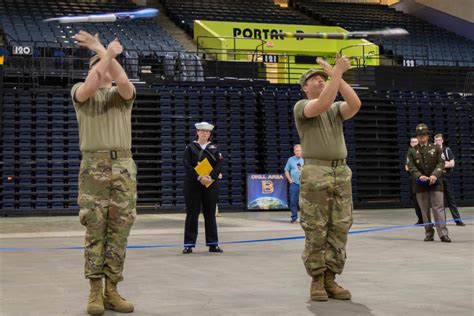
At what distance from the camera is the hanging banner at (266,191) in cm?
1848

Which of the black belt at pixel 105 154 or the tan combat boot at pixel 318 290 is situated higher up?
the black belt at pixel 105 154

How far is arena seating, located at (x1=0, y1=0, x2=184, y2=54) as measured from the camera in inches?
838

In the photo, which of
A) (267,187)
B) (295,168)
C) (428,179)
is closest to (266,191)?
(267,187)

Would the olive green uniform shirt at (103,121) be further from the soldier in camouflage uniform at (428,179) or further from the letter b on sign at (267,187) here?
the letter b on sign at (267,187)

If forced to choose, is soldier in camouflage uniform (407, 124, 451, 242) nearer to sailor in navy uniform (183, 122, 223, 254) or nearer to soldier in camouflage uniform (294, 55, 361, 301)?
sailor in navy uniform (183, 122, 223, 254)

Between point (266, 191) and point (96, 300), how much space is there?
1366cm

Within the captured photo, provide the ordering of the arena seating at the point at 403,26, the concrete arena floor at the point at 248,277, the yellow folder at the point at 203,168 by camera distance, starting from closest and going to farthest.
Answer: the concrete arena floor at the point at 248,277 → the yellow folder at the point at 203,168 → the arena seating at the point at 403,26

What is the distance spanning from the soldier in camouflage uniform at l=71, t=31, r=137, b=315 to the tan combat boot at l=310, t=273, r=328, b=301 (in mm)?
1558

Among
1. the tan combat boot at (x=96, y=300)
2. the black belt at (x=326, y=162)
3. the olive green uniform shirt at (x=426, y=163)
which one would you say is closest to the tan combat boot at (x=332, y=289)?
the black belt at (x=326, y=162)

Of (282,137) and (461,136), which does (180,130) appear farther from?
(461,136)

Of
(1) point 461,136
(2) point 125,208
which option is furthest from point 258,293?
(1) point 461,136

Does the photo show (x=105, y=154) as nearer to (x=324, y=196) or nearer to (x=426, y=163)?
(x=324, y=196)

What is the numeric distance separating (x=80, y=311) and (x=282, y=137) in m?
14.5

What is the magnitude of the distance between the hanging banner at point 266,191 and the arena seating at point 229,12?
991cm
